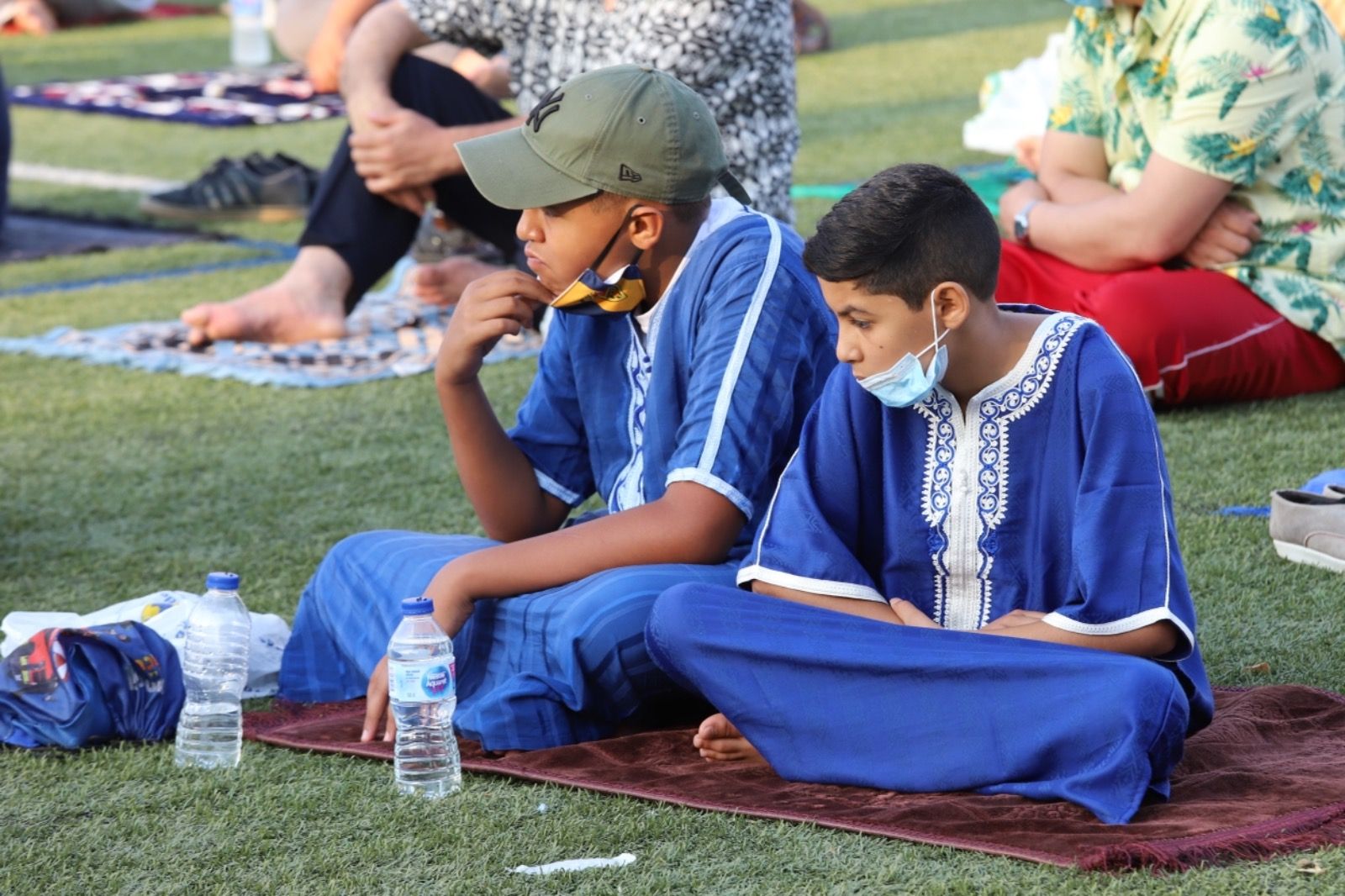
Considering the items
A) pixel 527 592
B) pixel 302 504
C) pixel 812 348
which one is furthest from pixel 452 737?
pixel 302 504

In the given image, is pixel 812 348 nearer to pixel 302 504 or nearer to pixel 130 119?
pixel 302 504

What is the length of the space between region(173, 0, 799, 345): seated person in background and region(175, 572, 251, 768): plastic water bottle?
2.14m

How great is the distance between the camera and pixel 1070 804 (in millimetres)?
2357

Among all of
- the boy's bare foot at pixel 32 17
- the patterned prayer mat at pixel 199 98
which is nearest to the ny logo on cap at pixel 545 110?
the patterned prayer mat at pixel 199 98

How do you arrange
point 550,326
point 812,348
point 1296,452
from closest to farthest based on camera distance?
point 812,348, point 550,326, point 1296,452

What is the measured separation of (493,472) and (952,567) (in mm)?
879

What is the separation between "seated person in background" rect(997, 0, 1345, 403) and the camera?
4258 millimetres

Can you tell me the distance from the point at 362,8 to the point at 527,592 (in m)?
3.76

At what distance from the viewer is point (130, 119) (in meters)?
11.0

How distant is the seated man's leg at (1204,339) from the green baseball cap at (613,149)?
1.81 metres

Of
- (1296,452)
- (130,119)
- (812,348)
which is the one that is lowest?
(130,119)

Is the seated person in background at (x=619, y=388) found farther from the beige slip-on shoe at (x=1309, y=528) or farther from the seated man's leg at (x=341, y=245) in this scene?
the seated man's leg at (x=341, y=245)

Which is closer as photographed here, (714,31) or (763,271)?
(763,271)

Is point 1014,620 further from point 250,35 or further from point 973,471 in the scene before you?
point 250,35
